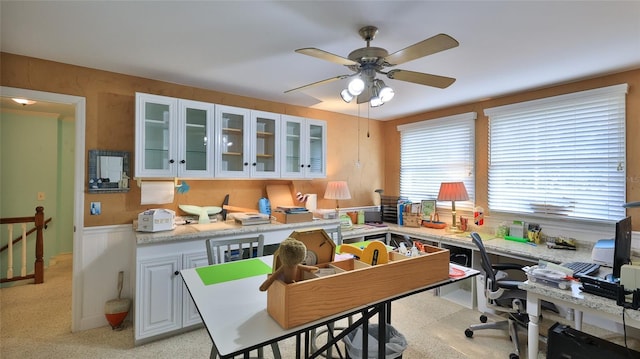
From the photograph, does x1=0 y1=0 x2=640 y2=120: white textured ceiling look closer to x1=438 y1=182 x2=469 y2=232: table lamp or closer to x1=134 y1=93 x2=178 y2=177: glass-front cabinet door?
x1=134 y1=93 x2=178 y2=177: glass-front cabinet door

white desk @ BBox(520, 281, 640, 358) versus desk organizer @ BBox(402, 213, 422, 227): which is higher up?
desk organizer @ BBox(402, 213, 422, 227)

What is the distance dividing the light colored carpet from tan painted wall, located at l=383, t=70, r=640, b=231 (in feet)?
4.94

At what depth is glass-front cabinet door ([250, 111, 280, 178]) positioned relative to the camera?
10.6ft

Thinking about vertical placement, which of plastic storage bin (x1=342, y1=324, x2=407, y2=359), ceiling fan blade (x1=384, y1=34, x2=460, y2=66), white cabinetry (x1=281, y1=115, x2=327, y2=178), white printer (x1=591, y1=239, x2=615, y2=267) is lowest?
plastic storage bin (x1=342, y1=324, x2=407, y2=359)

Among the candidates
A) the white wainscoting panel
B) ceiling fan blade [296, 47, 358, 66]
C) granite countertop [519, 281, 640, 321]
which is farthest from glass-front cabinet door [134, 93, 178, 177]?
granite countertop [519, 281, 640, 321]

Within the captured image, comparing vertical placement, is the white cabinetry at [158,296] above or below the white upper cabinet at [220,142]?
below

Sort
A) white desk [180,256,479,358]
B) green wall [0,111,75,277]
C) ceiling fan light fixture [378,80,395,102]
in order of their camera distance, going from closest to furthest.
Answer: white desk [180,256,479,358]
ceiling fan light fixture [378,80,395,102]
green wall [0,111,75,277]

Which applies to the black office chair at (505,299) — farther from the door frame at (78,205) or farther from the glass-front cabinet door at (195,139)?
the door frame at (78,205)

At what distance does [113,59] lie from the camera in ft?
7.99

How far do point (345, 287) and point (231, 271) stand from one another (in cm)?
81

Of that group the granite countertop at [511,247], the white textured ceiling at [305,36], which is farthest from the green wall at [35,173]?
the granite countertop at [511,247]

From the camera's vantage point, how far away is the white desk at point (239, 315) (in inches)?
38.2

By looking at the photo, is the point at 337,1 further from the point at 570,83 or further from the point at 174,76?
the point at 570,83

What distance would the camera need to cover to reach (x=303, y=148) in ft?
11.7
